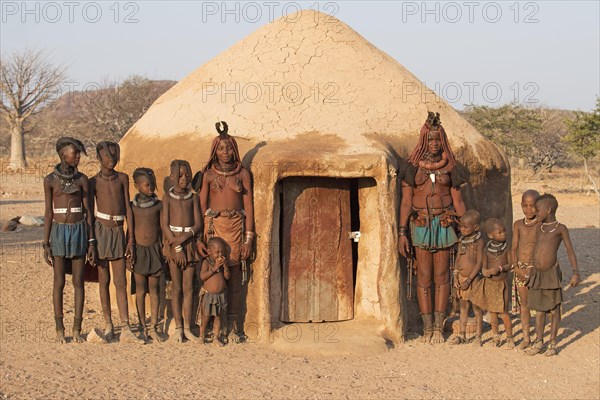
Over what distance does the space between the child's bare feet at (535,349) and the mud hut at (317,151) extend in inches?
41.5

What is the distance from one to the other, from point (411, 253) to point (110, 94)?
85.1ft

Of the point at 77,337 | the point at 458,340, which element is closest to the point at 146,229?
the point at 77,337

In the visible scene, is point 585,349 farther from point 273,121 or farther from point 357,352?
point 273,121

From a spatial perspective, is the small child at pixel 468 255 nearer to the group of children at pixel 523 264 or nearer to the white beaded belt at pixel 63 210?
the group of children at pixel 523 264

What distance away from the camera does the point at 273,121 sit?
271 inches

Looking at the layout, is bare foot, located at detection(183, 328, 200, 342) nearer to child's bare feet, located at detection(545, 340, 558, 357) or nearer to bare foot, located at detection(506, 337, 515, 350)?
bare foot, located at detection(506, 337, 515, 350)

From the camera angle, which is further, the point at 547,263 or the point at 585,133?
the point at 585,133

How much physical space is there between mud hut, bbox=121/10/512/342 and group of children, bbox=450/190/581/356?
1.95 ft

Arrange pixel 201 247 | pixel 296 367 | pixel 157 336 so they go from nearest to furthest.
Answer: pixel 296 367 → pixel 201 247 → pixel 157 336

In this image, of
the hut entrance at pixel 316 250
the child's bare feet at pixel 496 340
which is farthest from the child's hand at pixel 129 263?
the child's bare feet at pixel 496 340

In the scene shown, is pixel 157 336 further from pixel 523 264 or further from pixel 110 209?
pixel 523 264

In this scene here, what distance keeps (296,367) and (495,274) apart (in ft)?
6.04

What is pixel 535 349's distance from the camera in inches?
246

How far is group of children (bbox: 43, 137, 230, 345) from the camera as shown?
5988mm
